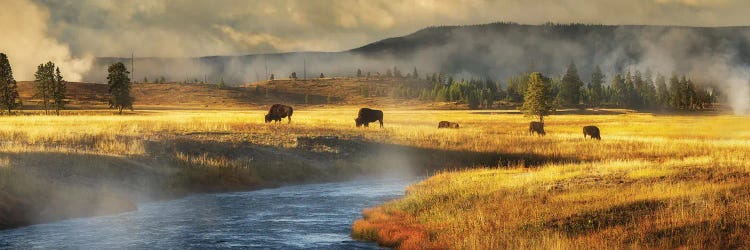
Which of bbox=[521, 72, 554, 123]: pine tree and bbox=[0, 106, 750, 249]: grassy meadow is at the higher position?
bbox=[521, 72, 554, 123]: pine tree

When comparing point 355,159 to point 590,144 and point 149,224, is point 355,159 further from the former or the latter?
point 149,224

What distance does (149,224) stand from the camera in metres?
25.2

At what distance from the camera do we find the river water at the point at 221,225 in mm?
21500

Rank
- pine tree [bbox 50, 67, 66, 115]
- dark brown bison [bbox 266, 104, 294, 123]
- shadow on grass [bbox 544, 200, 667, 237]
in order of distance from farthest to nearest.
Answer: pine tree [bbox 50, 67, 66, 115] → dark brown bison [bbox 266, 104, 294, 123] → shadow on grass [bbox 544, 200, 667, 237]

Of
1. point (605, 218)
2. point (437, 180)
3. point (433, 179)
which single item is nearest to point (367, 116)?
point (433, 179)

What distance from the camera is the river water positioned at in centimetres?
2150

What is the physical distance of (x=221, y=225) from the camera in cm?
2503

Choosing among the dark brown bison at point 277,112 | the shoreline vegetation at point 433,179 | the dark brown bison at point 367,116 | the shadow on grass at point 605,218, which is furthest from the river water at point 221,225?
the dark brown bison at point 277,112

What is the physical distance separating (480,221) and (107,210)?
1528cm

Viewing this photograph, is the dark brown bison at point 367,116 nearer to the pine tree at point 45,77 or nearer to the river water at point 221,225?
the river water at point 221,225

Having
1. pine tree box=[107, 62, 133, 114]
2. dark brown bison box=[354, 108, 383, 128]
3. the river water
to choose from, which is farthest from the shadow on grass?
pine tree box=[107, 62, 133, 114]

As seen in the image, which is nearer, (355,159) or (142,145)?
(142,145)

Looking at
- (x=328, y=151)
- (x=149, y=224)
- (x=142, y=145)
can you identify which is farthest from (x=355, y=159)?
(x=149, y=224)

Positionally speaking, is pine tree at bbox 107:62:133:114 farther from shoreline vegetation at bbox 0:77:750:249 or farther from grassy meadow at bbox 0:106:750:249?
grassy meadow at bbox 0:106:750:249
